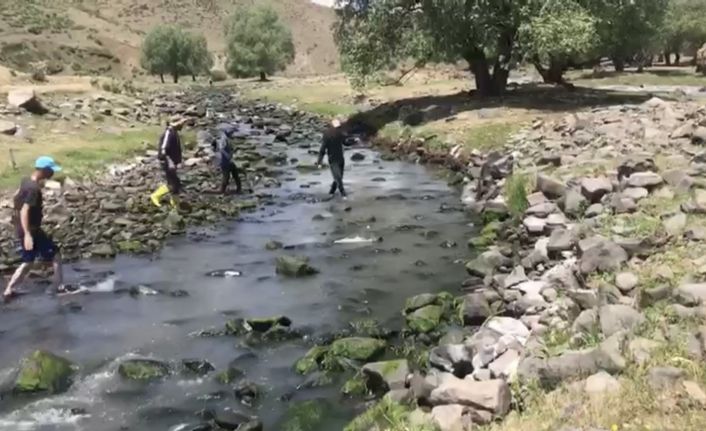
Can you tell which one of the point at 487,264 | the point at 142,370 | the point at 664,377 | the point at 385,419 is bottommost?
the point at 142,370

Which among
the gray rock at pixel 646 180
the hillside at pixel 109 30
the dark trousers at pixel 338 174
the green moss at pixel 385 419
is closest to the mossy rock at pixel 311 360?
the green moss at pixel 385 419

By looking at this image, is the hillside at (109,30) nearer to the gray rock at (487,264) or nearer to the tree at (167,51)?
the tree at (167,51)

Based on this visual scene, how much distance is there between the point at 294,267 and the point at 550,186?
7045mm

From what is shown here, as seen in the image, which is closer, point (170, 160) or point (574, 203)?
point (574, 203)

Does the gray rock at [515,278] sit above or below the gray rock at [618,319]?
below

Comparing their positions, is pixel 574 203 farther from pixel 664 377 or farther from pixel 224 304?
pixel 664 377

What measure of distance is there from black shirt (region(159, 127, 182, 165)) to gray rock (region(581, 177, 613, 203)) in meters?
12.7

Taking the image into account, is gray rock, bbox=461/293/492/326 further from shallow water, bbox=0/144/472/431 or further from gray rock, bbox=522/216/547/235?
gray rock, bbox=522/216/547/235

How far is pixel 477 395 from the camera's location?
8703mm

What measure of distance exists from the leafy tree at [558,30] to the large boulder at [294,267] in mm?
20661

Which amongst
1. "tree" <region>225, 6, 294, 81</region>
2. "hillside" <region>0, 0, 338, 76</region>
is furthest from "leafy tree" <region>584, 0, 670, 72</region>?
"tree" <region>225, 6, 294, 81</region>

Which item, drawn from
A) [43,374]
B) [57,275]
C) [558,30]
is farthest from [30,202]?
[558,30]

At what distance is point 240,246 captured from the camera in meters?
20.4

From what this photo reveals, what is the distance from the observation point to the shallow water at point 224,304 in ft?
36.2
